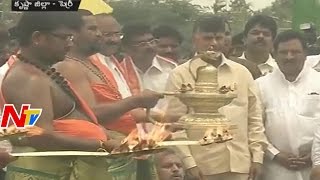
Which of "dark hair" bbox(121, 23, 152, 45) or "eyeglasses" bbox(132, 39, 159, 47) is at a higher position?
"dark hair" bbox(121, 23, 152, 45)

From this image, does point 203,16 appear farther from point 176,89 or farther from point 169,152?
point 169,152

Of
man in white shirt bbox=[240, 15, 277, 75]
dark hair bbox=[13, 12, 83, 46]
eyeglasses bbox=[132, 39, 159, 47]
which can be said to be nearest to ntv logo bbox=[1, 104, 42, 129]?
dark hair bbox=[13, 12, 83, 46]

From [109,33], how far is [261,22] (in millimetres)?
596

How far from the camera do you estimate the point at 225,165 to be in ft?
11.3

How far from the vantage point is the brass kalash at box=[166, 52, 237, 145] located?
339 centimetres

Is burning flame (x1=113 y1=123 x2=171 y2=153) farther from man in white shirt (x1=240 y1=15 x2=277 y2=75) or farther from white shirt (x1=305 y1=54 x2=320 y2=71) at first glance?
white shirt (x1=305 y1=54 x2=320 y2=71)

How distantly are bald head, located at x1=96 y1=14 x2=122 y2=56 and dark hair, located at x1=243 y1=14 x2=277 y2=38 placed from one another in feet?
1.63

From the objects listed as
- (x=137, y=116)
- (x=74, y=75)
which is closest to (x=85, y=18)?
(x=74, y=75)

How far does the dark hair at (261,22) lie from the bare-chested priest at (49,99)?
65cm

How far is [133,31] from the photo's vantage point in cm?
337

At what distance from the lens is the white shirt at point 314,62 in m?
3.43

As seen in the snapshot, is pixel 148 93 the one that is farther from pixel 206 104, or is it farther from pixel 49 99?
pixel 49 99

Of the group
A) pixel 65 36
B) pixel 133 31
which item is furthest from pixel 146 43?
pixel 65 36

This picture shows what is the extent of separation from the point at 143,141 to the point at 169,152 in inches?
4.7
